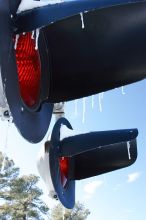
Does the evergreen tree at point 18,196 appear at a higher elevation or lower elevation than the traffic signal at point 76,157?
lower

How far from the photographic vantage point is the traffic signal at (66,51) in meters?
1.63

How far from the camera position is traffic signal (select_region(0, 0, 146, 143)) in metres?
1.63

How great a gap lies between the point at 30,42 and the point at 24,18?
17cm

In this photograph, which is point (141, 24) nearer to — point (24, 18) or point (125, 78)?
point (125, 78)

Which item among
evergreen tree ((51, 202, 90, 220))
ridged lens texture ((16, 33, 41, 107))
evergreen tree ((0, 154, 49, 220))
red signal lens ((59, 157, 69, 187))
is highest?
ridged lens texture ((16, 33, 41, 107))

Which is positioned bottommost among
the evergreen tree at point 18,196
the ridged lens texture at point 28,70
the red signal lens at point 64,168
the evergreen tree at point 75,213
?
the evergreen tree at point 75,213

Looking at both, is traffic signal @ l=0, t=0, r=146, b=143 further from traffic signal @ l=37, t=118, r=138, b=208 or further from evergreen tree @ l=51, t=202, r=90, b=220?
evergreen tree @ l=51, t=202, r=90, b=220

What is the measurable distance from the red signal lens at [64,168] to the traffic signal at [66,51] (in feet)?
2.51

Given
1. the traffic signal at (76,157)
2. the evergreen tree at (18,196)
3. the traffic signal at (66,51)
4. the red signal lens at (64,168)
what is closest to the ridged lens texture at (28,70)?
the traffic signal at (66,51)

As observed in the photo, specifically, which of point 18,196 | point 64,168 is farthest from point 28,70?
point 18,196

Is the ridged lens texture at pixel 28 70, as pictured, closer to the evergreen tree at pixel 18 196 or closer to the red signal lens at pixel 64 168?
the red signal lens at pixel 64 168

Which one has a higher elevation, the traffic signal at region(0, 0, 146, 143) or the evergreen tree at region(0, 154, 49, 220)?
the traffic signal at region(0, 0, 146, 143)

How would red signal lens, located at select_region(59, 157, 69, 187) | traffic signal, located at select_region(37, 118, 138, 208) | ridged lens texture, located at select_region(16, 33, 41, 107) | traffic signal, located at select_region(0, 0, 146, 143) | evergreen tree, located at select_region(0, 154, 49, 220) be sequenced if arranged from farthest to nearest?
evergreen tree, located at select_region(0, 154, 49, 220) < red signal lens, located at select_region(59, 157, 69, 187) < traffic signal, located at select_region(37, 118, 138, 208) < ridged lens texture, located at select_region(16, 33, 41, 107) < traffic signal, located at select_region(0, 0, 146, 143)

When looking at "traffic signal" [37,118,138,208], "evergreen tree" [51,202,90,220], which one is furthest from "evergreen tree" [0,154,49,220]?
"traffic signal" [37,118,138,208]
